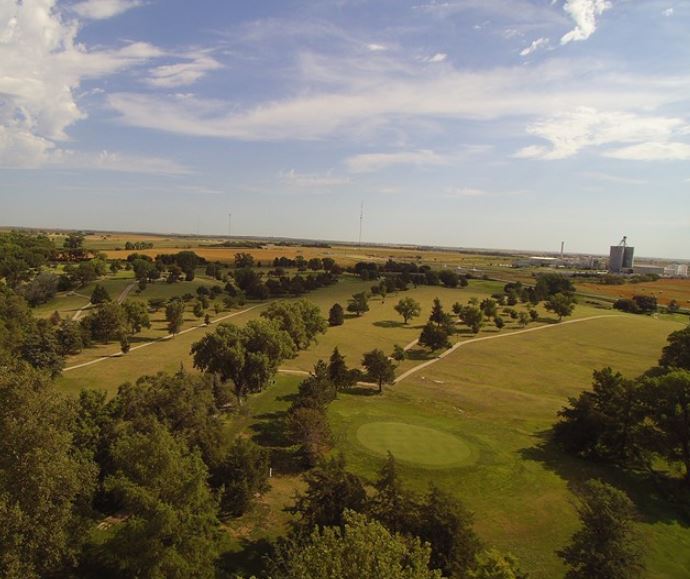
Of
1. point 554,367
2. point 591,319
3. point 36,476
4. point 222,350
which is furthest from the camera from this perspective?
point 591,319

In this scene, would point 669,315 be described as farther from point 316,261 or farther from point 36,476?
point 36,476

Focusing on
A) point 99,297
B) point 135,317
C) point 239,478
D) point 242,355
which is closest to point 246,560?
point 239,478

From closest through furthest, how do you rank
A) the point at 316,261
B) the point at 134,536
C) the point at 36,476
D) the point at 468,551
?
the point at 36,476 → the point at 134,536 → the point at 468,551 → the point at 316,261

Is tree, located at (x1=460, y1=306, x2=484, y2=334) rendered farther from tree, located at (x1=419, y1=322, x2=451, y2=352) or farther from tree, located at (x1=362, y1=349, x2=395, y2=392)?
tree, located at (x1=362, y1=349, x2=395, y2=392)

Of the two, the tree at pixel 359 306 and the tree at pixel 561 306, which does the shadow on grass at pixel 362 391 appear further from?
the tree at pixel 561 306

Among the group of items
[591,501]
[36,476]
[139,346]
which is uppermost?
[36,476]

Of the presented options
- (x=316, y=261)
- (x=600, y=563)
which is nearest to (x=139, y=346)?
(x=600, y=563)

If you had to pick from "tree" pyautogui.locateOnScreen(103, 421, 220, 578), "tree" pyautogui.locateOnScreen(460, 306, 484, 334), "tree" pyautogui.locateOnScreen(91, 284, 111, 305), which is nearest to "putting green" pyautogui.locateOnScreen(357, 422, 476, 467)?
"tree" pyautogui.locateOnScreen(103, 421, 220, 578)
